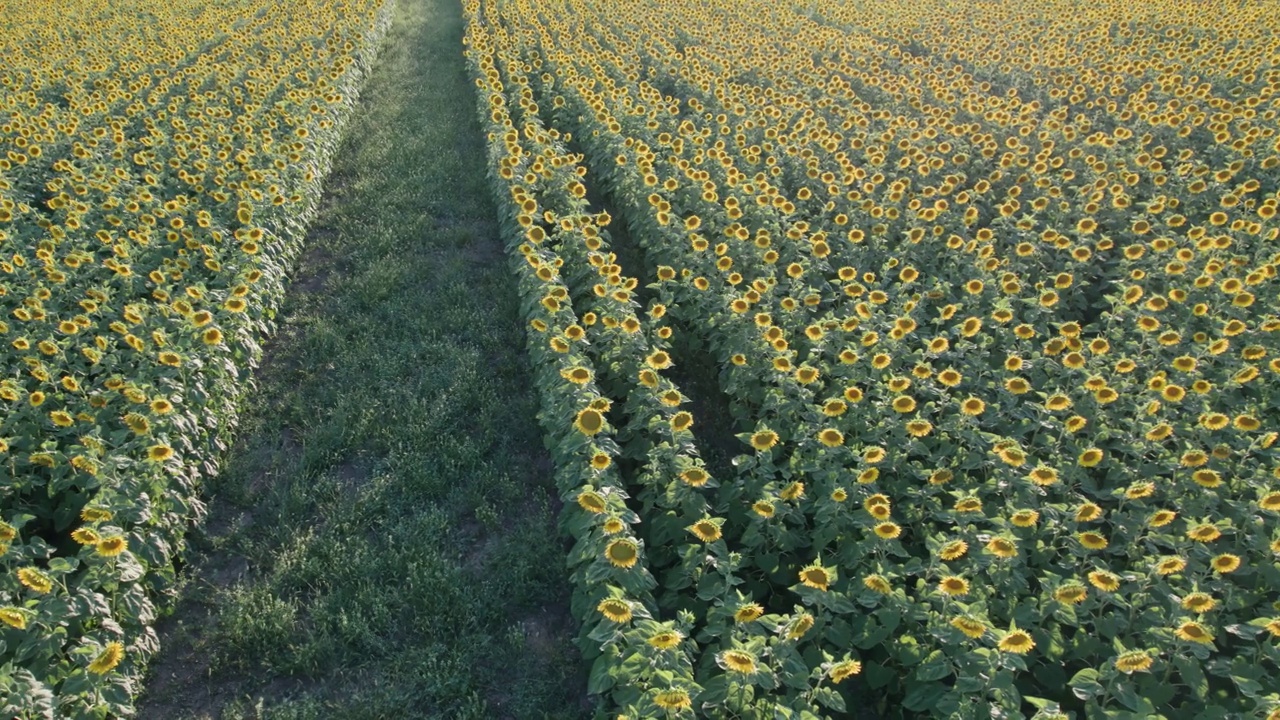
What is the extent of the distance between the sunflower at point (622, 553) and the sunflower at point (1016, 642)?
1432 mm

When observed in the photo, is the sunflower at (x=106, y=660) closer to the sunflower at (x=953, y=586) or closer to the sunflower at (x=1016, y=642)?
the sunflower at (x=953, y=586)

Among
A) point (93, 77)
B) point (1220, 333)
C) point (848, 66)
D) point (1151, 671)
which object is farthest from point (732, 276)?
point (93, 77)

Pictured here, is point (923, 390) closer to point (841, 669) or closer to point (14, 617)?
point (841, 669)

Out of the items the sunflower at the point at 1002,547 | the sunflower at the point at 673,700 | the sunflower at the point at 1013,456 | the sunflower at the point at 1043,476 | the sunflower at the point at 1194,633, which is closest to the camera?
the sunflower at the point at 673,700

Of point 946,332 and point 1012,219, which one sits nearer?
point 946,332

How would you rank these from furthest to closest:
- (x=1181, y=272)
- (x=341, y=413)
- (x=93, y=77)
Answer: (x=93, y=77) → (x=341, y=413) → (x=1181, y=272)

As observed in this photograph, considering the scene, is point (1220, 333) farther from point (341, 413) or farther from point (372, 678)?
point (341, 413)

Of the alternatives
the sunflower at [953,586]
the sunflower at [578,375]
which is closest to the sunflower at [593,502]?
the sunflower at [578,375]

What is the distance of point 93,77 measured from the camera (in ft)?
31.0

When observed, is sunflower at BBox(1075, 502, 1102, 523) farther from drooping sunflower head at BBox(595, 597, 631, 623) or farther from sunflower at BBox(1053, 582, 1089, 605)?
drooping sunflower head at BBox(595, 597, 631, 623)

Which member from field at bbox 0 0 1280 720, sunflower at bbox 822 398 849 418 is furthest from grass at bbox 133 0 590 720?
sunflower at bbox 822 398 849 418

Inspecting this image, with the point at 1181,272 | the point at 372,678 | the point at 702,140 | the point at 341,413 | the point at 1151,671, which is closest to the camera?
the point at 1151,671

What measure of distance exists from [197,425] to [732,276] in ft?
11.4

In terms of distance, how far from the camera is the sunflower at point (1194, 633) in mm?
2791
